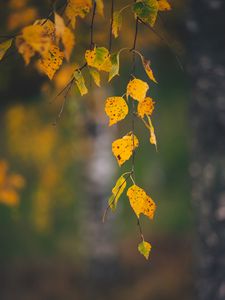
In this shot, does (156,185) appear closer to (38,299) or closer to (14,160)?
(14,160)

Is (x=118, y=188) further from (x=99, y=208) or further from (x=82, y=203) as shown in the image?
(x=82, y=203)

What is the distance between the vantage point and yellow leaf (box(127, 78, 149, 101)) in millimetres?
1542

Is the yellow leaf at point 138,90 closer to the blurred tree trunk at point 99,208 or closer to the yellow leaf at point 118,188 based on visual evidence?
the yellow leaf at point 118,188

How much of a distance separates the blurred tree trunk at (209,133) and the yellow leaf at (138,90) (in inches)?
72.6

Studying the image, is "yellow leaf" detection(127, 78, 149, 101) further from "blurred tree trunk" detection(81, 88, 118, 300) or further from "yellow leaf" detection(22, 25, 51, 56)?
"blurred tree trunk" detection(81, 88, 118, 300)

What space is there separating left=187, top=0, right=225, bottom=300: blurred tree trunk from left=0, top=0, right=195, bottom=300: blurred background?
0.21m

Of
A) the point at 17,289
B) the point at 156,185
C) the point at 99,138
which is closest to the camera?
the point at 99,138

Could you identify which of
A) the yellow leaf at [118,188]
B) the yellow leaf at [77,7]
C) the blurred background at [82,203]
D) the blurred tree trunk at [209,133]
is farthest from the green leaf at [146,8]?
the blurred tree trunk at [209,133]

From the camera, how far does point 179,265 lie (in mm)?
7254

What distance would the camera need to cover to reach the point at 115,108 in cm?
166

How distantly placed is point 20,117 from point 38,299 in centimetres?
276

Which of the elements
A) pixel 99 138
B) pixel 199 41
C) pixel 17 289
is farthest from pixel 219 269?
pixel 17 289

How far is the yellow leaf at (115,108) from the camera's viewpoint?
1653mm

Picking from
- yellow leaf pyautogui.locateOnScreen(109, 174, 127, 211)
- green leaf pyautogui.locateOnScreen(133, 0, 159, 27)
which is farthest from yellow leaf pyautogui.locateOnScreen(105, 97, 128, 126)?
green leaf pyautogui.locateOnScreen(133, 0, 159, 27)
